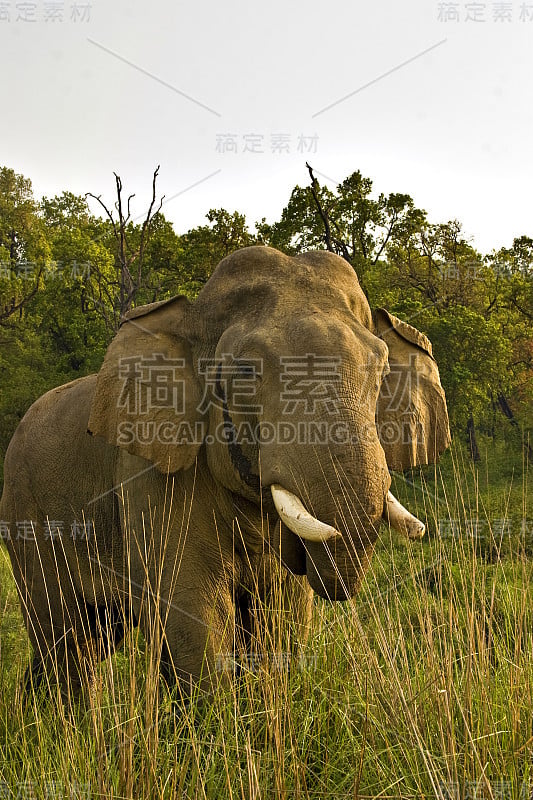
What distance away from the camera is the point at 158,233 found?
26922mm

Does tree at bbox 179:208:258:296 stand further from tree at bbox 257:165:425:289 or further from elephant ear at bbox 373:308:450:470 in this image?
elephant ear at bbox 373:308:450:470

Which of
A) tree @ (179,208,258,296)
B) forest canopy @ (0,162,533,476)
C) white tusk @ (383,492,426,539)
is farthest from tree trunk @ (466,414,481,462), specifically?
white tusk @ (383,492,426,539)

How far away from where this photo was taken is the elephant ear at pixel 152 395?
4.39m

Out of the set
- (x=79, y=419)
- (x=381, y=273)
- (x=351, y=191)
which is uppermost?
(x=351, y=191)

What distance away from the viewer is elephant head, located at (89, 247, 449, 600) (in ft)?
11.4

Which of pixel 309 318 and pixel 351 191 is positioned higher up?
pixel 351 191

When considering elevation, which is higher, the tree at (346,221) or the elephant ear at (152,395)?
the tree at (346,221)

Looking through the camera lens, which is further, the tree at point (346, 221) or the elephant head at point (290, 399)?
the tree at point (346, 221)

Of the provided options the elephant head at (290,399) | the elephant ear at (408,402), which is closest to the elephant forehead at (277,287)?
the elephant head at (290,399)

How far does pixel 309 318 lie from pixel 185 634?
1757 millimetres

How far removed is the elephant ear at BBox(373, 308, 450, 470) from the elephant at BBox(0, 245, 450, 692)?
0.01m

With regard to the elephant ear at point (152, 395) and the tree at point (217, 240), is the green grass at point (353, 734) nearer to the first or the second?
the elephant ear at point (152, 395)

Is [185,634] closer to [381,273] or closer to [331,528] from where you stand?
[331,528]

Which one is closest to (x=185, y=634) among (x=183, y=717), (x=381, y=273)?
(x=183, y=717)
